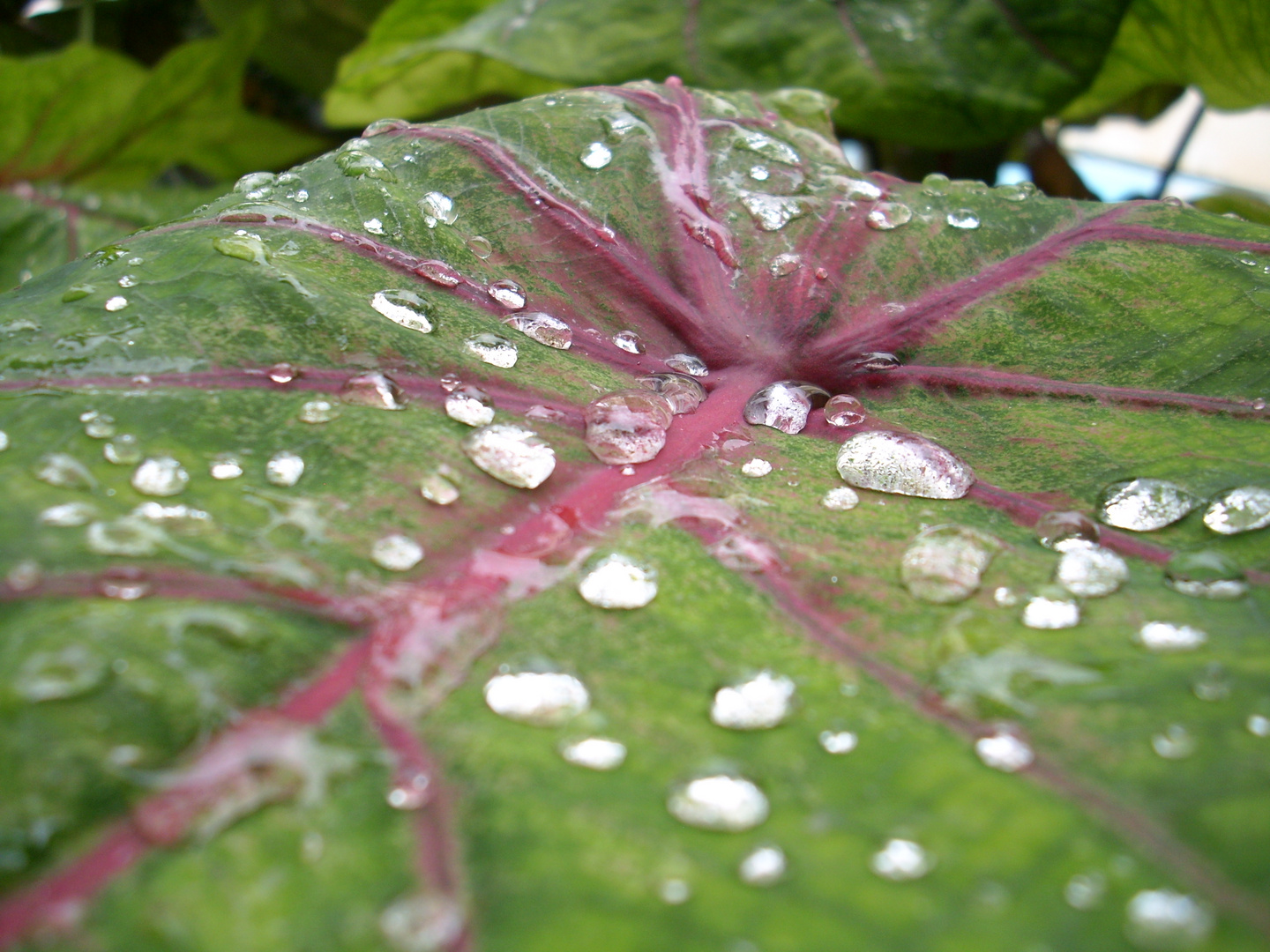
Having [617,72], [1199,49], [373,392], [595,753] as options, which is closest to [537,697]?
[595,753]

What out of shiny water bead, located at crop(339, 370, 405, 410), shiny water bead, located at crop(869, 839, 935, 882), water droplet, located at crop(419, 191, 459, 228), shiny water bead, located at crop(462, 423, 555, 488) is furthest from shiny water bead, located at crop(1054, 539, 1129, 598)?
water droplet, located at crop(419, 191, 459, 228)

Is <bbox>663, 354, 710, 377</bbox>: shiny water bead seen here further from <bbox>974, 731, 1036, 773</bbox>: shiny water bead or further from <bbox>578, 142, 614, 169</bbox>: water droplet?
<bbox>974, 731, 1036, 773</bbox>: shiny water bead

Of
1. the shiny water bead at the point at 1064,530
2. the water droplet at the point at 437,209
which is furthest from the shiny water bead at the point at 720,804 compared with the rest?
the water droplet at the point at 437,209

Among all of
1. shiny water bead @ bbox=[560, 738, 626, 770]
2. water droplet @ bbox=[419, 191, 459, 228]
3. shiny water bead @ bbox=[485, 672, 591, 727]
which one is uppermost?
water droplet @ bbox=[419, 191, 459, 228]

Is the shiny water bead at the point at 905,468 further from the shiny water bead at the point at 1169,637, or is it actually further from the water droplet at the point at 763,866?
the water droplet at the point at 763,866

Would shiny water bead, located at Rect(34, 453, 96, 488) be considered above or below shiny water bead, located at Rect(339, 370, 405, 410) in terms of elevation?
below

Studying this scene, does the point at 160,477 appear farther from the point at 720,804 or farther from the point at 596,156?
the point at 596,156

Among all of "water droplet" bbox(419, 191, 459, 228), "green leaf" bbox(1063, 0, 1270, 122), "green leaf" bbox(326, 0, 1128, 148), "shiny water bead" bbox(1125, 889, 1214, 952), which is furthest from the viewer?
"green leaf" bbox(326, 0, 1128, 148)
